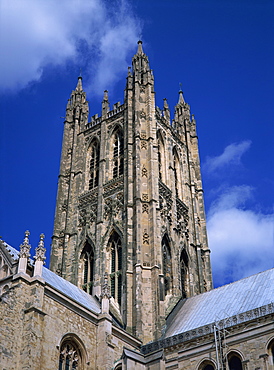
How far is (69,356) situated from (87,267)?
1119 centimetres

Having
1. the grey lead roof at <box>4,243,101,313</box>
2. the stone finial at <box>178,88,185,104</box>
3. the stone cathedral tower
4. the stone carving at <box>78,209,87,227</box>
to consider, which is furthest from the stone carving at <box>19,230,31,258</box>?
the stone finial at <box>178,88,185,104</box>

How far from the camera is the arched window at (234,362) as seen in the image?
23172 millimetres

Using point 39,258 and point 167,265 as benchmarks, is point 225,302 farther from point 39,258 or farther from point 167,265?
point 39,258

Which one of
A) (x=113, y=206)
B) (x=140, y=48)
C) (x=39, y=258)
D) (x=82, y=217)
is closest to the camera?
(x=39, y=258)

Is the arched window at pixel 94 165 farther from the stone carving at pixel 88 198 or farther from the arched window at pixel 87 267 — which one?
the arched window at pixel 87 267

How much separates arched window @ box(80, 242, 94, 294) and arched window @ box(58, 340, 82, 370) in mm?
9082

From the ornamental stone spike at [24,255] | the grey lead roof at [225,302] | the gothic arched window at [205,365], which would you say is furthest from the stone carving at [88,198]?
the gothic arched window at [205,365]

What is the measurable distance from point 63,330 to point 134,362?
10.9 feet

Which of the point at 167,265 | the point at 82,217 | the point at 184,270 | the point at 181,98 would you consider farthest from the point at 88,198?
the point at 181,98

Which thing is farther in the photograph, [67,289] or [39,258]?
[67,289]

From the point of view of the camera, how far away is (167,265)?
32.9 meters

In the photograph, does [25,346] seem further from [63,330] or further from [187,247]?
[187,247]

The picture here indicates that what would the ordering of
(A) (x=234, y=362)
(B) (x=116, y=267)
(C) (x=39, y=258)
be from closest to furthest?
1. (C) (x=39, y=258)
2. (A) (x=234, y=362)
3. (B) (x=116, y=267)

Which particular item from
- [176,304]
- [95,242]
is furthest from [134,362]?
[95,242]
